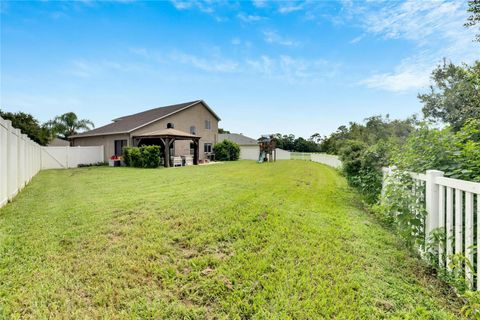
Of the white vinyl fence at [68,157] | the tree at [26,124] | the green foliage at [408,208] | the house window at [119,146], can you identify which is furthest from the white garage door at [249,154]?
the green foliage at [408,208]

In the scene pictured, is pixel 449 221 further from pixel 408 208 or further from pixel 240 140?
pixel 240 140

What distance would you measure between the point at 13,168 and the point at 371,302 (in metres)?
8.90

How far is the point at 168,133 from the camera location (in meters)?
18.5

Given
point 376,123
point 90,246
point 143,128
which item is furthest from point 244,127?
point 90,246

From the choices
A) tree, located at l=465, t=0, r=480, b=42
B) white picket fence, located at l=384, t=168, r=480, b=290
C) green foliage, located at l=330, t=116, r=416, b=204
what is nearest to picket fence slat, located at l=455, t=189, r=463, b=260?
white picket fence, located at l=384, t=168, r=480, b=290

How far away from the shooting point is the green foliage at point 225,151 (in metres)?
26.4

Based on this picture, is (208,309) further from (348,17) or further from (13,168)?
(348,17)

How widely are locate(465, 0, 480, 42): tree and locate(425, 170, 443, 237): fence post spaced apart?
825 centimetres

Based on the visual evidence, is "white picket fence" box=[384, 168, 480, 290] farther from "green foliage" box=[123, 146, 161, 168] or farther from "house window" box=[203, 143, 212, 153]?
"house window" box=[203, 143, 212, 153]

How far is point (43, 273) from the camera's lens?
2756 mm

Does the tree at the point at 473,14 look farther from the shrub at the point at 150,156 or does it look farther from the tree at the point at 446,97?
the shrub at the point at 150,156

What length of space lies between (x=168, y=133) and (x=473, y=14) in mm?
17445

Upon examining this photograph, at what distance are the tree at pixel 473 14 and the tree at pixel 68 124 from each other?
45.9 meters

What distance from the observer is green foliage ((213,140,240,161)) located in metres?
26.4
